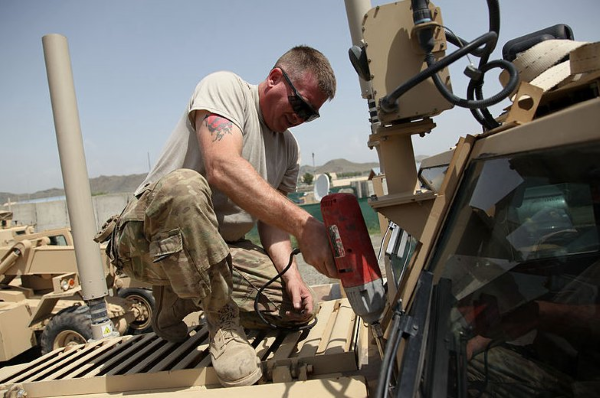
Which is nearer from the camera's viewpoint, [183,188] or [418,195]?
[418,195]

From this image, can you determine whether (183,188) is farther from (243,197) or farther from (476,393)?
(476,393)

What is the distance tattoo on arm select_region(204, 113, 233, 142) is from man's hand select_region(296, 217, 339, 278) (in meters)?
0.62

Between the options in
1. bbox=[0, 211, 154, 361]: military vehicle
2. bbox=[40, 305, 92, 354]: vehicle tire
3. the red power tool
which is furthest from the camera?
bbox=[0, 211, 154, 361]: military vehicle

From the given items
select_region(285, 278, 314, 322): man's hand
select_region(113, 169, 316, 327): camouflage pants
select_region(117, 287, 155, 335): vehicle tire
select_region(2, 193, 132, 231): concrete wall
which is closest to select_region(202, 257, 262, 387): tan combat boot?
select_region(113, 169, 316, 327): camouflage pants

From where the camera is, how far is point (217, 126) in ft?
6.79

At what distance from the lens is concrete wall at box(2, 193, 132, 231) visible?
2166cm

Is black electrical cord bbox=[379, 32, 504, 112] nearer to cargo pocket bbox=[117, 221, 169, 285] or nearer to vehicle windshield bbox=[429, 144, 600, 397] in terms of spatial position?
vehicle windshield bbox=[429, 144, 600, 397]

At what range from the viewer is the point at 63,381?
2002mm

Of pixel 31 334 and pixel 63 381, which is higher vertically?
pixel 63 381

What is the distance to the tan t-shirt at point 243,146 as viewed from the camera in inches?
85.4

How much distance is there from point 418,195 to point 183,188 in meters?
0.91

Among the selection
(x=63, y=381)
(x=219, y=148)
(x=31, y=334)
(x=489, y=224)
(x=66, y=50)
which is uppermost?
(x=66, y=50)

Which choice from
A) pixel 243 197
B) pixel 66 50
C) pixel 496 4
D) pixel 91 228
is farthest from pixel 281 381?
pixel 66 50

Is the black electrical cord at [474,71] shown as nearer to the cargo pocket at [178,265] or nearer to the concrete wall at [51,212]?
the cargo pocket at [178,265]
